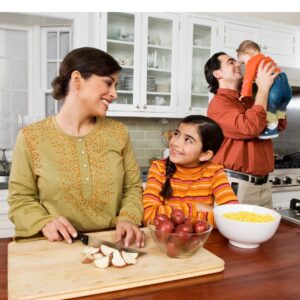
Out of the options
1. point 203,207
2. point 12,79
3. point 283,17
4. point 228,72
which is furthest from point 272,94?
point 12,79

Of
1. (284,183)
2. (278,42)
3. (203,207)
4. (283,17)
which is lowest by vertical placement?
(284,183)

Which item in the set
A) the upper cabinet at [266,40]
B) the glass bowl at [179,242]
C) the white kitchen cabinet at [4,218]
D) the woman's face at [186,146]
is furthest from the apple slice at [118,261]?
the upper cabinet at [266,40]

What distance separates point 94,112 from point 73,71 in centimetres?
17

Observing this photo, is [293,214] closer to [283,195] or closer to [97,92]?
[97,92]

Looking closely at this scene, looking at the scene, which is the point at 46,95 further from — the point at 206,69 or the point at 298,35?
the point at 298,35

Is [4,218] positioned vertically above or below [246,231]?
below

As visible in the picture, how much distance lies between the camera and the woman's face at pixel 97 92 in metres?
1.36

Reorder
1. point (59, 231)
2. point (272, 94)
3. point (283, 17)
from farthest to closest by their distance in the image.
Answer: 1. point (283, 17)
2. point (272, 94)
3. point (59, 231)

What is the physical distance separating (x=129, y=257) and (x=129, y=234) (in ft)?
0.57

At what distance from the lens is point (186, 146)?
1.47 m

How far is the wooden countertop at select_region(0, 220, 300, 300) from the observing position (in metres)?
0.84

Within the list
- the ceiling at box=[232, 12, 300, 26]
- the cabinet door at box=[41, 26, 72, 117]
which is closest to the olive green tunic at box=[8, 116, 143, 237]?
the cabinet door at box=[41, 26, 72, 117]

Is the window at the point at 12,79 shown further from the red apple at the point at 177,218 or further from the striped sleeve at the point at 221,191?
the red apple at the point at 177,218

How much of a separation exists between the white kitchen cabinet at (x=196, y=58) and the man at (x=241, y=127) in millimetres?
821
